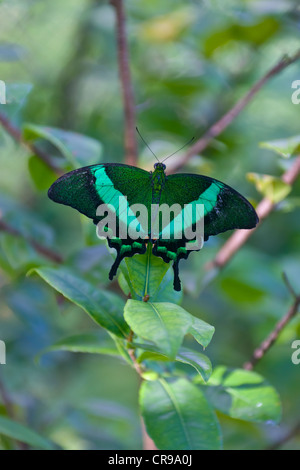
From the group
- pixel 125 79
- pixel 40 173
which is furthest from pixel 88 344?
pixel 125 79

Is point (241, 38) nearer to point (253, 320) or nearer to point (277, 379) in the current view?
point (253, 320)

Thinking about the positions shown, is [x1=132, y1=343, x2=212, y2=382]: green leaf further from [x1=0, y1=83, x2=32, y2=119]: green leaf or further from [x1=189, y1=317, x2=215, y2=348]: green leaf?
[x1=0, y1=83, x2=32, y2=119]: green leaf

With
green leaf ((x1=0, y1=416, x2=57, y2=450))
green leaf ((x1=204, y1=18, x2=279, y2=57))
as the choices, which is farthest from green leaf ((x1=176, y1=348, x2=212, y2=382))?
green leaf ((x1=204, y1=18, x2=279, y2=57))

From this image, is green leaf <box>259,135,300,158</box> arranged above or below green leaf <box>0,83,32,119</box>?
below

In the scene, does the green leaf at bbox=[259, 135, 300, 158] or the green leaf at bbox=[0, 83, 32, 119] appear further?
the green leaf at bbox=[0, 83, 32, 119]

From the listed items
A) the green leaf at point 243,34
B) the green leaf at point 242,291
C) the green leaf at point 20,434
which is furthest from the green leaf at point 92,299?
the green leaf at point 243,34

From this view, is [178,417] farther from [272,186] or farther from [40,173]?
[40,173]
